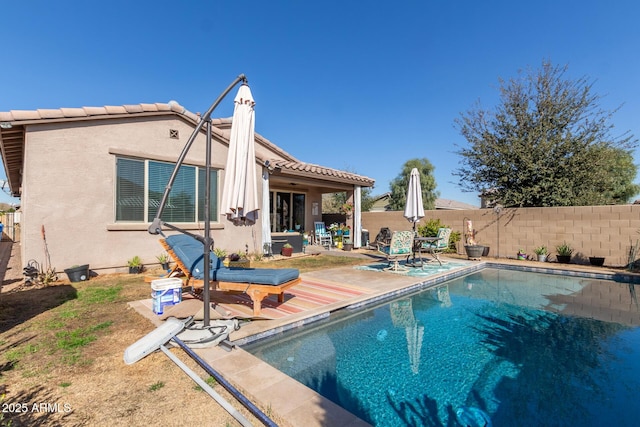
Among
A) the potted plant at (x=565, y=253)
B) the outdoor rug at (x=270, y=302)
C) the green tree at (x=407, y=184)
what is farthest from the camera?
the green tree at (x=407, y=184)

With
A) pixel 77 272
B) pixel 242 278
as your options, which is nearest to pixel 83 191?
pixel 77 272

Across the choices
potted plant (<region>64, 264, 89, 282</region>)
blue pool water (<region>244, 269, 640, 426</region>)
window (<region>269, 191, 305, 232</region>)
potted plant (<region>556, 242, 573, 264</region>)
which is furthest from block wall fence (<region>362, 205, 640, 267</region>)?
potted plant (<region>64, 264, 89, 282</region>)

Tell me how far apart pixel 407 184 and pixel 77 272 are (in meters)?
34.5

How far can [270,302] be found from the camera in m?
6.00

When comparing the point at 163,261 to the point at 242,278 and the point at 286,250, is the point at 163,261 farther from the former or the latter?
the point at 242,278

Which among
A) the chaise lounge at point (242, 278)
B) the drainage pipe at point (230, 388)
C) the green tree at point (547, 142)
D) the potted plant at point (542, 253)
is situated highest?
the green tree at point (547, 142)

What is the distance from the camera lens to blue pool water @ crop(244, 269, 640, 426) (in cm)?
312

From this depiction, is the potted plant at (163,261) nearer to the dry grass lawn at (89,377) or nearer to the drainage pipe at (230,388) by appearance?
the dry grass lawn at (89,377)

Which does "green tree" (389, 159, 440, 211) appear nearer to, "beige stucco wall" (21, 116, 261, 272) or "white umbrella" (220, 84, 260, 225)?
"beige stucco wall" (21, 116, 261, 272)

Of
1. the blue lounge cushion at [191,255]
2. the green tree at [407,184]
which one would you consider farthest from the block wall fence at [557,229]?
the green tree at [407,184]

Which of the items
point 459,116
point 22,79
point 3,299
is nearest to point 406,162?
point 459,116

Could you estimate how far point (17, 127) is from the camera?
745 cm

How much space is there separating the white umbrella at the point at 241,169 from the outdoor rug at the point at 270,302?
1595mm

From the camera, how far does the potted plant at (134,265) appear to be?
875cm
